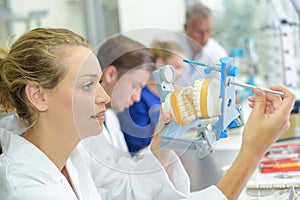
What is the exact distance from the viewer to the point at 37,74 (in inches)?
38.9

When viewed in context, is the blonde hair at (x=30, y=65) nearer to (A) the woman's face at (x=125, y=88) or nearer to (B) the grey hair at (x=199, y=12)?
(A) the woman's face at (x=125, y=88)

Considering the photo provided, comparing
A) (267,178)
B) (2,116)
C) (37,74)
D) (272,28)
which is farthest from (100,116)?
(272,28)

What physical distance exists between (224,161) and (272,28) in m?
1.33

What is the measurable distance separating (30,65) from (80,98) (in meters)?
0.13

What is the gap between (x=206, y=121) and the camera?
92 cm

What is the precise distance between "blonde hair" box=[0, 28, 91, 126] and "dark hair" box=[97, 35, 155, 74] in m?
0.13

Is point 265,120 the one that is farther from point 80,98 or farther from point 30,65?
point 30,65

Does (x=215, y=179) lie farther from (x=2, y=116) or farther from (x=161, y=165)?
(x=2, y=116)

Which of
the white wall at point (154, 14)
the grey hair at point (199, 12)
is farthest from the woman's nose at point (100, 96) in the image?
the white wall at point (154, 14)

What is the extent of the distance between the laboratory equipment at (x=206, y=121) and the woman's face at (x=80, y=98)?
5.6 inches

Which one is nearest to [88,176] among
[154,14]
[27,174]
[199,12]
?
[27,174]

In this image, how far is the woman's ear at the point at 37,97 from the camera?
3.26 feet

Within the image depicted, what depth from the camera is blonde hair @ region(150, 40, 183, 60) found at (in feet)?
3.85

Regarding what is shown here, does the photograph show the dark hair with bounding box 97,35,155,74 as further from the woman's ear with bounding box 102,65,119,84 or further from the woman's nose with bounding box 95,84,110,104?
the woman's nose with bounding box 95,84,110,104
